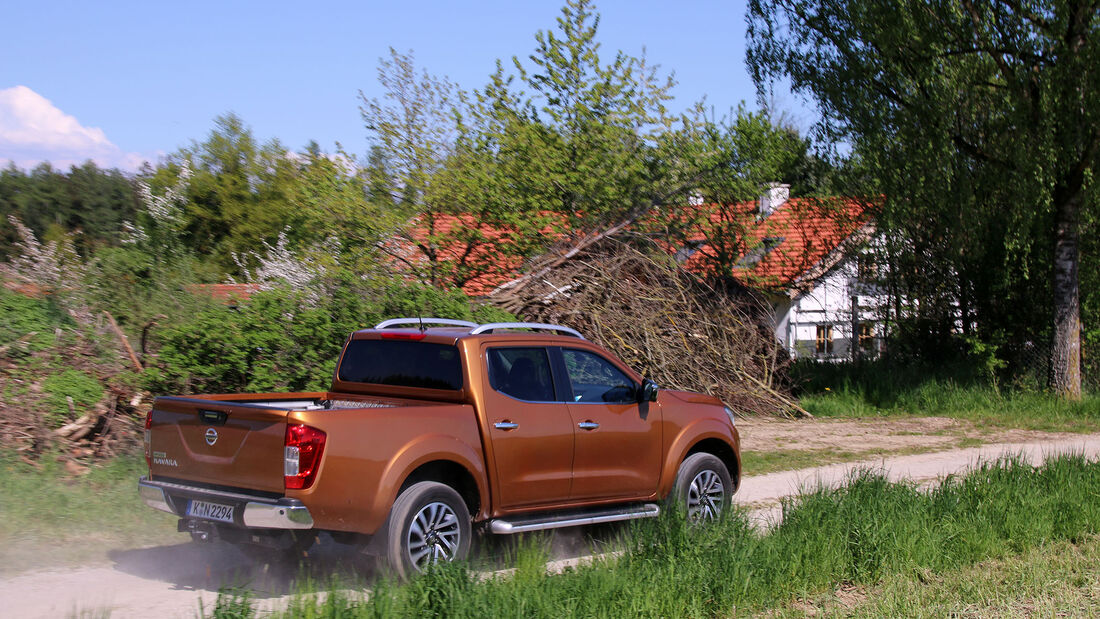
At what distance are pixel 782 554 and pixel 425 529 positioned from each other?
2.32 meters

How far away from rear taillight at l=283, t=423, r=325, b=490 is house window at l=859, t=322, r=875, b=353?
19.5 meters

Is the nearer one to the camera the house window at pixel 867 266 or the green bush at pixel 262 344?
the green bush at pixel 262 344

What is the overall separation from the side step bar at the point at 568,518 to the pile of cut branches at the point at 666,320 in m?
8.16

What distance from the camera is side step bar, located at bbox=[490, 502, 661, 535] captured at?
7043 mm

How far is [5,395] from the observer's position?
9992 millimetres

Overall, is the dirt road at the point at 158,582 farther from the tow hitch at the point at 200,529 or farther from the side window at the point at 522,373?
the side window at the point at 522,373

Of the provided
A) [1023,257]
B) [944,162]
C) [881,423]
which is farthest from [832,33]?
[881,423]

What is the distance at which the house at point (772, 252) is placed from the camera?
17.5 metres

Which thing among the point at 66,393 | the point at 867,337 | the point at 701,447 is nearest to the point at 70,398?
the point at 66,393

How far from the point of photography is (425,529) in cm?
657

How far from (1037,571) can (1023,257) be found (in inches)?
588

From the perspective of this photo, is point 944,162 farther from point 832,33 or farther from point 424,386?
point 424,386

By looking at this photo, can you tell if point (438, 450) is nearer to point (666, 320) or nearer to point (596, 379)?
point (596, 379)

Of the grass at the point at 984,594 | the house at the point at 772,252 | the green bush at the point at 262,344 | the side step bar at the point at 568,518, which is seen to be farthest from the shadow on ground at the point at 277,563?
the house at the point at 772,252
